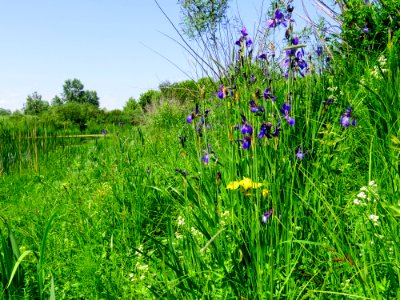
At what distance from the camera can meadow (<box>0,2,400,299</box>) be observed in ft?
4.91

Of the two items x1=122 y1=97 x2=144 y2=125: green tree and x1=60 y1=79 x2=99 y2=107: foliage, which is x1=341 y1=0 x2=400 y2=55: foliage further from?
x1=60 y1=79 x2=99 y2=107: foliage

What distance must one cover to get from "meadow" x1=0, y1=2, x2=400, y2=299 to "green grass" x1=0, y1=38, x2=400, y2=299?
1cm

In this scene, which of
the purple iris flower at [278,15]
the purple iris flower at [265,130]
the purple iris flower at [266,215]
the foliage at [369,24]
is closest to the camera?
the purple iris flower at [266,215]

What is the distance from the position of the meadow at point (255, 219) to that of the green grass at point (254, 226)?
0.01 metres

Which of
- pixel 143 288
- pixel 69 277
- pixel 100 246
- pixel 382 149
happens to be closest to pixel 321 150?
pixel 382 149

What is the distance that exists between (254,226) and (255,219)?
0.04m

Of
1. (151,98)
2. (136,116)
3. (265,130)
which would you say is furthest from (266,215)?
(151,98)

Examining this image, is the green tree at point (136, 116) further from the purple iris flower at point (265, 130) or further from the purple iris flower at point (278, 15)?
the purple iris flower at point (265, 130)

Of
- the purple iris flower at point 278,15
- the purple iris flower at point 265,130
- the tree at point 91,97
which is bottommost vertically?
the purple iris flower at point 265,130

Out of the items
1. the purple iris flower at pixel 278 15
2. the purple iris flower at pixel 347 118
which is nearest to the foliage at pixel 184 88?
the purple iris flower at pixel 278 15

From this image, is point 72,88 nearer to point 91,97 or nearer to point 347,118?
point 91,97

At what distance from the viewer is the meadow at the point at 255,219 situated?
1495mm

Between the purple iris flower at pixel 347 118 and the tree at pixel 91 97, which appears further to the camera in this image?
the tree at pixel 91 97

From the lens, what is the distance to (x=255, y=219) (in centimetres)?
161
